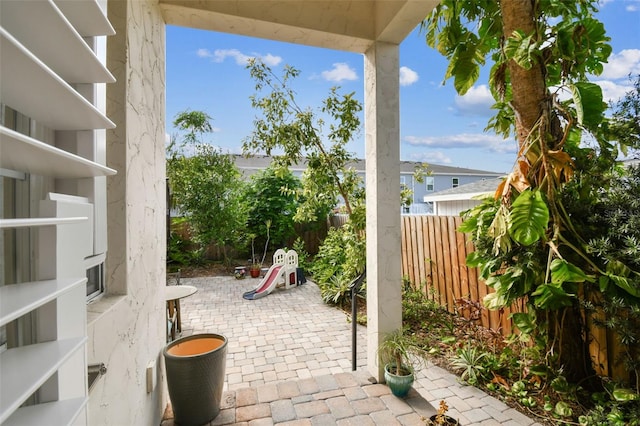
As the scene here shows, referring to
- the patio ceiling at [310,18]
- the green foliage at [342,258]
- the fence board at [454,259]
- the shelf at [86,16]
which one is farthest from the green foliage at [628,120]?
the shelf at [86,16]

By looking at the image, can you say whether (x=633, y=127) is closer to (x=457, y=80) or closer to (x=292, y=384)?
(x=457, y=80)

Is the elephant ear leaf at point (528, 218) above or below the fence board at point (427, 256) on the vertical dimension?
above

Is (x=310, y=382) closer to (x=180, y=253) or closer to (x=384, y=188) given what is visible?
(x=384, y=188)

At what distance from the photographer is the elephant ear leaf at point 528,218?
209 cm

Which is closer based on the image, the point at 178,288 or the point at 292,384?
the point at 292,384

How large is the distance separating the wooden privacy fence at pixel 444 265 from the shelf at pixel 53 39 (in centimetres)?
398

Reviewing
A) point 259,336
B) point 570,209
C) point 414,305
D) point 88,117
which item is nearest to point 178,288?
point 259,336

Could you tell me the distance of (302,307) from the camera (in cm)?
525

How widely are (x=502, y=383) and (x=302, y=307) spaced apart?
3.23m

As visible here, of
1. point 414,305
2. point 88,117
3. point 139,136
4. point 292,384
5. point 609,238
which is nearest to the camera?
point 88,117

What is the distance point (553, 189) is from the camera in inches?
91.7

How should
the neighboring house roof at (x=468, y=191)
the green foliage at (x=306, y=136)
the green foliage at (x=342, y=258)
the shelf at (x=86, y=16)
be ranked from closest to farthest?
the shelf at (x=86, y=16)
the green foliage at (x=306, y=136)
the green foliage at (x=342, y=258)
the neighboring house roof at (x=468, y=191)

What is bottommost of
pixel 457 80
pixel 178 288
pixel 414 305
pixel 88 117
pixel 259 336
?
pixel 259 336

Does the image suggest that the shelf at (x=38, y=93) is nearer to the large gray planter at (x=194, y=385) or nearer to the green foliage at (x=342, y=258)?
the large gray planter at (x=194, y=385)
